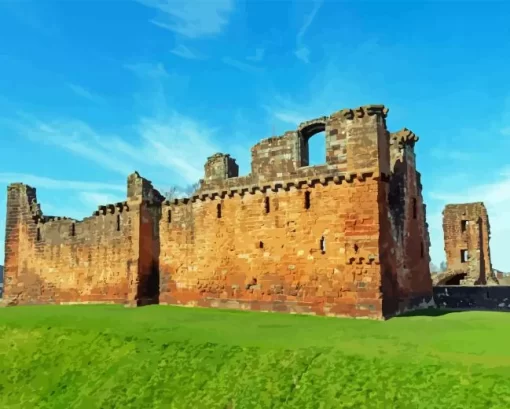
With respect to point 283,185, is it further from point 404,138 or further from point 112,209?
point 112,209

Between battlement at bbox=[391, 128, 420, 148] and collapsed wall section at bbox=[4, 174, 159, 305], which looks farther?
collapsed wall section at bbox=[4, 174, 159, 305]

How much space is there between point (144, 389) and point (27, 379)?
367cm

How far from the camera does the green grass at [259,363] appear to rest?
721 centimetres

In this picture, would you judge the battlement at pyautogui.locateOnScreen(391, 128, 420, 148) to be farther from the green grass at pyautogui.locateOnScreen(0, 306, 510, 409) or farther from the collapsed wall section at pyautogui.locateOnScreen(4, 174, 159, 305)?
the collapsed wall section at pyautogui.locateOnScreen(4, 174, 159, 305)

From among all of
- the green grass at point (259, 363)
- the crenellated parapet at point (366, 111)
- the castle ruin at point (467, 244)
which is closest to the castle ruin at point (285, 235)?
the crenellated parapet at point (366, 111)

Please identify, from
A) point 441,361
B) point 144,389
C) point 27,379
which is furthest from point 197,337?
point 441,361

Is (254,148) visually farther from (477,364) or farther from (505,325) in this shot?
(477,364)

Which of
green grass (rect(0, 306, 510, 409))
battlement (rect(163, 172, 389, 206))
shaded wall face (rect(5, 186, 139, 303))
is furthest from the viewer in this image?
shaded wall face (rect(5, 186, 139, 303))

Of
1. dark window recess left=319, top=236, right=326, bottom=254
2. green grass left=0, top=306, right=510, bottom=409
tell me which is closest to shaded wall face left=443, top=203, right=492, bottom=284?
green grass left=0, top=306, right=510, bottom=409

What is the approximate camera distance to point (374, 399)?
7.15 meters

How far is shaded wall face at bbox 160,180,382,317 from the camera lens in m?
13.6

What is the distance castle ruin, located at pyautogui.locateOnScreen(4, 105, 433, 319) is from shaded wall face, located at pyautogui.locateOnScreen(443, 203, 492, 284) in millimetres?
15652

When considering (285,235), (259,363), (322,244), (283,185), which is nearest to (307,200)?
(283,185)

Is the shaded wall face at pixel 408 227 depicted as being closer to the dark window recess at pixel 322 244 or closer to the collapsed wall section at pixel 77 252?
the dark window recess at pixel 322 244
